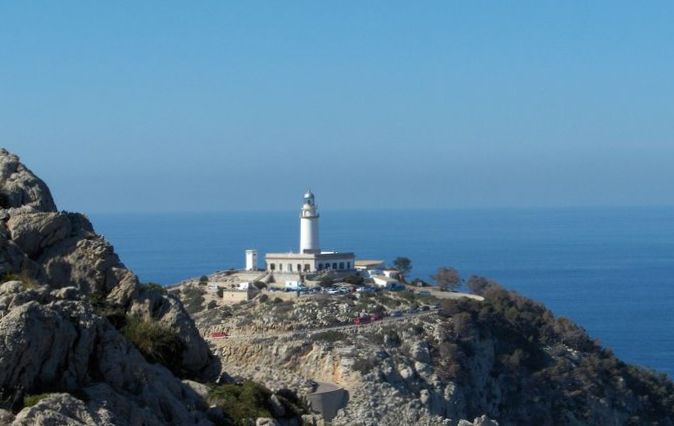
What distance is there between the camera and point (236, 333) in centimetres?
5225

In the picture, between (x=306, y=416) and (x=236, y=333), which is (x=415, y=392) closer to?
(x=236, y=333)

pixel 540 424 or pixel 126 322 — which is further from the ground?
pixel 126 322

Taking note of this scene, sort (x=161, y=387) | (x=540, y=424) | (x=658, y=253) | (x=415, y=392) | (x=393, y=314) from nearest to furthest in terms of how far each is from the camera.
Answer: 1. (x=161, y=387)
2. (x=415, y=392)
3. (x=540, y=424)
4. (x=393, y=314)
5. (x=658, y=253)

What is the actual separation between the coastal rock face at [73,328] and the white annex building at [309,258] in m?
44.5

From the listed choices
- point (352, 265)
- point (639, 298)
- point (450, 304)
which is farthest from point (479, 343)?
point (639, 298)

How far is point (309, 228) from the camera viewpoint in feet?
225

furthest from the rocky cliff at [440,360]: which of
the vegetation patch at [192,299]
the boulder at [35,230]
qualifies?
the boulder at [35,230]

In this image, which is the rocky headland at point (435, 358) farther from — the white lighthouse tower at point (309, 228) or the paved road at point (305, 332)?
the white lighthouse tower at point (309, 228)

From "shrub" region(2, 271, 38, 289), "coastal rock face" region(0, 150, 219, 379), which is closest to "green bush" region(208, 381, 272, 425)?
"coastal rock face" region(0, 150, 219, 379)

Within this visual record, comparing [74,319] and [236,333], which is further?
[236,333]

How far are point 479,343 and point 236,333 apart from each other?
30.3 ft

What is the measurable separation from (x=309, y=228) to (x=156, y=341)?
4969cm

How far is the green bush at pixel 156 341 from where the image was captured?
18438 mm

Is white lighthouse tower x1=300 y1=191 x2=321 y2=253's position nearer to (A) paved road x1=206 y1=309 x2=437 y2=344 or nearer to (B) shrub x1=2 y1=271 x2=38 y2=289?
(A) paved road x1=206 y1=309 x2=437 y2=344
